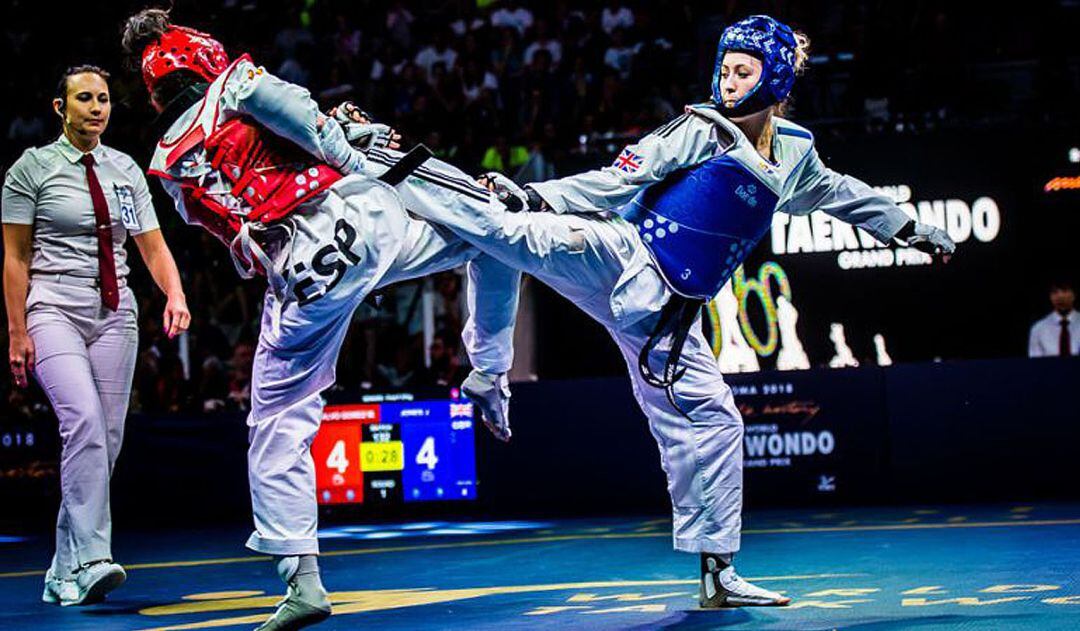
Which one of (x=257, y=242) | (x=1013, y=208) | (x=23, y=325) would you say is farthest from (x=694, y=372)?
(x=1013, y=208)

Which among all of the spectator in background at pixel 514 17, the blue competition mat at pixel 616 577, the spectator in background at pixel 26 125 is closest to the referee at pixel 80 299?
the blue competition mat at pixel 616 577

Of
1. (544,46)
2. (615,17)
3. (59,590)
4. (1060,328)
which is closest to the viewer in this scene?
(59,590)

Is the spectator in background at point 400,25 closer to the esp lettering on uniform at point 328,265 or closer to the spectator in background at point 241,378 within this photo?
the spectator in background at point 241,378

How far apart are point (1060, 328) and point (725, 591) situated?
24.0ft

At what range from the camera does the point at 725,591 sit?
5285mm

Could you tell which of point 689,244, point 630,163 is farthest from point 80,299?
point 689,244

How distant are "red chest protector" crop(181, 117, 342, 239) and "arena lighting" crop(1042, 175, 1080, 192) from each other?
9.08 metres

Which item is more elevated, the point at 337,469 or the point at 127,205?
the point at 127,205

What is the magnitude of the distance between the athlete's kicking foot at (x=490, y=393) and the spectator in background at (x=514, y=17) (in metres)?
10.9

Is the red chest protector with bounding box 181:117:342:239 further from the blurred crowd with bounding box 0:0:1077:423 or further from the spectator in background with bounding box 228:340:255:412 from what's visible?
the blurred crowd with bounding box 0:0:1077:423

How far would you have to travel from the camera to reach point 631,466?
10773mm

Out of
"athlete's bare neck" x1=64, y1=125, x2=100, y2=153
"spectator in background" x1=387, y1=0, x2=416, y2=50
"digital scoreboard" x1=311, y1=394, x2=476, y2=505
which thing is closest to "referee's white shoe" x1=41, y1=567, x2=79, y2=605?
"athlete's bare neck" x1=64, y1=125, x2=100, y2=153

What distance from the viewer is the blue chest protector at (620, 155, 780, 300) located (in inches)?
204

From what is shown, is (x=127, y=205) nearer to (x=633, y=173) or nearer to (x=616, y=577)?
(x=633, y=173)
